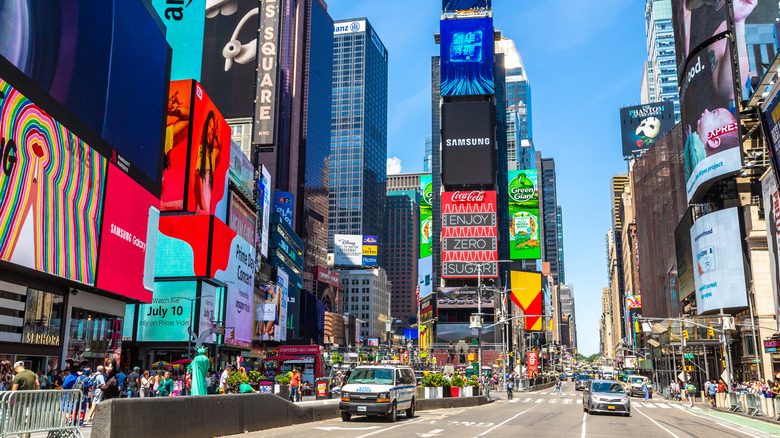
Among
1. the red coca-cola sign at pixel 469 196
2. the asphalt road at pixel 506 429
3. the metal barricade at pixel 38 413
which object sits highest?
the red coca-cola sign at pixel 469 196

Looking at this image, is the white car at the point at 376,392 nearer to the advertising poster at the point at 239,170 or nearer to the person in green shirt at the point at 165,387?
the person in green shirt at the point at 165,387

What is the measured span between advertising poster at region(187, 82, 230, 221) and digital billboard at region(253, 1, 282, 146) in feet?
115

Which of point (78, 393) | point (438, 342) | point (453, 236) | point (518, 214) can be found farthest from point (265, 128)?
point (78, 393)

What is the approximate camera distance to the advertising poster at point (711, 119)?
59.2 metres

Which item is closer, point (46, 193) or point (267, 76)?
point (46, 193)

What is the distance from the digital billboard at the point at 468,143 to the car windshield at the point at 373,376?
104m

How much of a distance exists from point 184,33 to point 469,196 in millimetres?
64962

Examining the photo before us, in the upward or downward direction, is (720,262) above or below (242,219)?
below

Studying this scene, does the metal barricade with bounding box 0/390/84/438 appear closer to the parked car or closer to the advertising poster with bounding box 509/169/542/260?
the parked car

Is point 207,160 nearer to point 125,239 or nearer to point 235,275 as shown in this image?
point 235,275

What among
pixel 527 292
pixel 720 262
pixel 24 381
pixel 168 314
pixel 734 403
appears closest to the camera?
pixel 24 381

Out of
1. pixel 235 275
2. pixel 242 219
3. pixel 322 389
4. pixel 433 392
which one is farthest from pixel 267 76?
pixel 433 392

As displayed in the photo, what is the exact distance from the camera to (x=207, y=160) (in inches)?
2397

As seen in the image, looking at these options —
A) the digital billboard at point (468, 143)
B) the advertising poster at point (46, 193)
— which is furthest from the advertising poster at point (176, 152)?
the digital billboard at point (468, 143)
